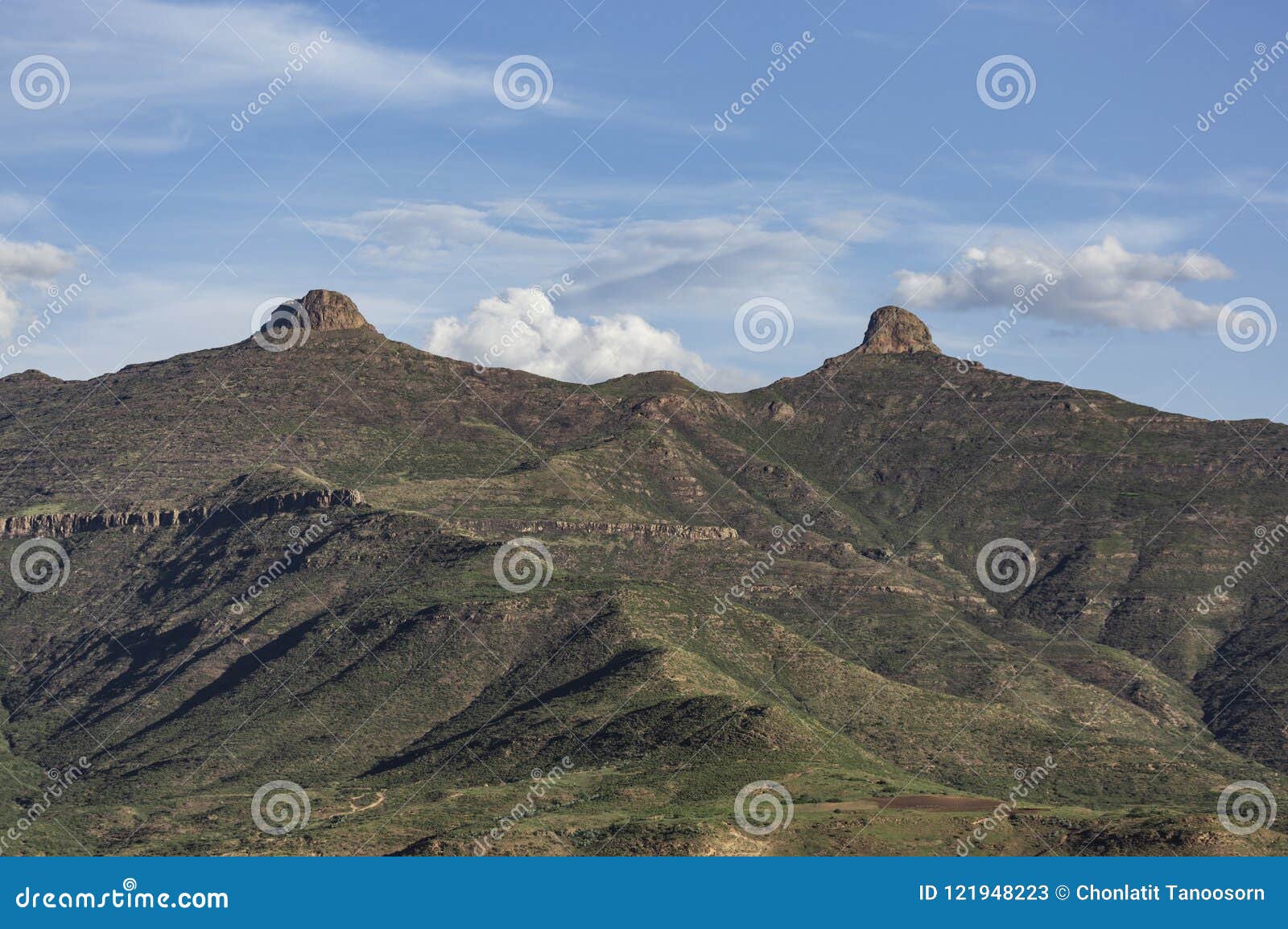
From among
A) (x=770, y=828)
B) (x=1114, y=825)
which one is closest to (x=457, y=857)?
(x=770, y=828)

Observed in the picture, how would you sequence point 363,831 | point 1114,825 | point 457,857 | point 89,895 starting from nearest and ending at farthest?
point 89,895 → point 457,857 → point 1114,825 → point 363,831

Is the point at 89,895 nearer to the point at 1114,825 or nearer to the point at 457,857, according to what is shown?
the point at 457,857

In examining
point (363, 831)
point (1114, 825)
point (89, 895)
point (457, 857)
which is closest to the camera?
point (89, 895)

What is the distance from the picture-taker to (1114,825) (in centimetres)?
18550

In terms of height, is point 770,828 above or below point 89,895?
Answer: above

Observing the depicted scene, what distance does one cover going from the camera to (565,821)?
193 meters

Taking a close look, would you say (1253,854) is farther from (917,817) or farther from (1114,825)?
(917,817)

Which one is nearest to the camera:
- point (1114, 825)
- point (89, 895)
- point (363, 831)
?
point (89, 895)

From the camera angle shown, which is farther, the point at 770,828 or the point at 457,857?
the point at 770,828

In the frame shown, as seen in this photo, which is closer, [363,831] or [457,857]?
[457,857]

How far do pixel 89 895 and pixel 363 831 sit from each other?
252 feet

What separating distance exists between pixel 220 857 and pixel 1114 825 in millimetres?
87379

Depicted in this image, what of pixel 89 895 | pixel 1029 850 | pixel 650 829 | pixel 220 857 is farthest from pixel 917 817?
pixel 89 895

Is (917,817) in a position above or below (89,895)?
above
